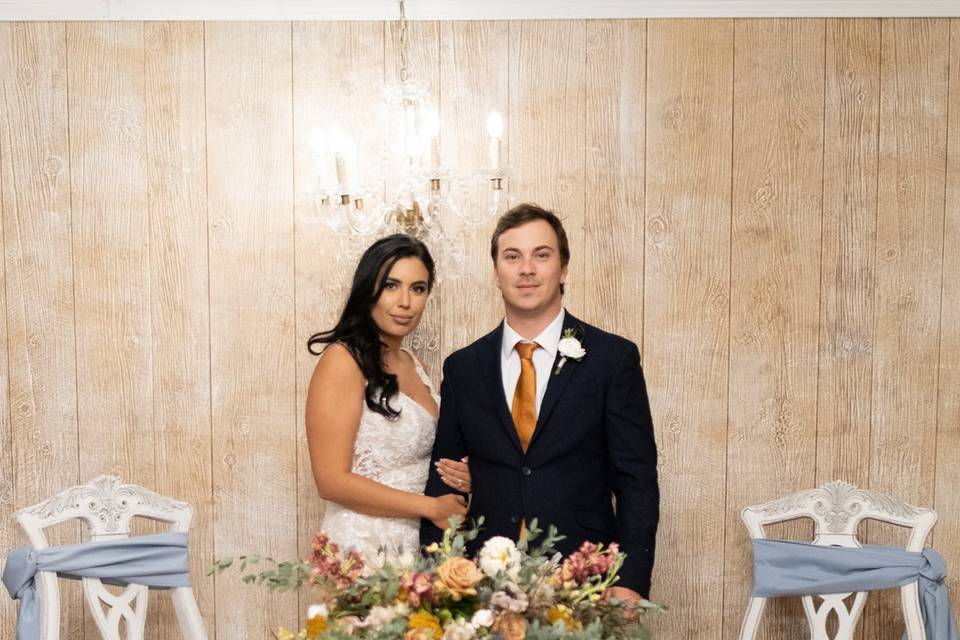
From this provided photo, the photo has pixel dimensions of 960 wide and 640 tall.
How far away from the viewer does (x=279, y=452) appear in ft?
9.69

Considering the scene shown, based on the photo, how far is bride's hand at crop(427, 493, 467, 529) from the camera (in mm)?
2320

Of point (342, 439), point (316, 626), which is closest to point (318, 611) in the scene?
point (316, 626)

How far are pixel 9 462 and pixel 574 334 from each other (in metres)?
1.91

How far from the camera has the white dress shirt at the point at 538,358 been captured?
2.23 meters

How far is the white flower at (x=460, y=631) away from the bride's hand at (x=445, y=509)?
106 centimetres

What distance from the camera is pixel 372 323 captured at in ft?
8.14

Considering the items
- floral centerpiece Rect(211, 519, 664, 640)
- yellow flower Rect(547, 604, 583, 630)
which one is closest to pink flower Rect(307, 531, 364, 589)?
floral centerpiece Rect(211, 519, 664, 640)

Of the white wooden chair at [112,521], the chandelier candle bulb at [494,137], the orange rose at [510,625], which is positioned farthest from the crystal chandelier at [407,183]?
the orange rose at [510,625]

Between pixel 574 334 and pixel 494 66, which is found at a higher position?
pixel 494 66

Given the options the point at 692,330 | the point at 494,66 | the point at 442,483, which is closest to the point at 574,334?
the point at 442,483

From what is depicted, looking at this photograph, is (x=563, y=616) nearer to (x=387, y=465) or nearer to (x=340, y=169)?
(x=387, y=465)

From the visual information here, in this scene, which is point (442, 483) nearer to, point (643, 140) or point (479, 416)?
point (479, 416)

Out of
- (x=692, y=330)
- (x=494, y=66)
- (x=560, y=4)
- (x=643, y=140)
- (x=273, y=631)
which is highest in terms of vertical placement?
(x=560, y=4)

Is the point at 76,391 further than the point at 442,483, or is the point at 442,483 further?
the point at 76,391
